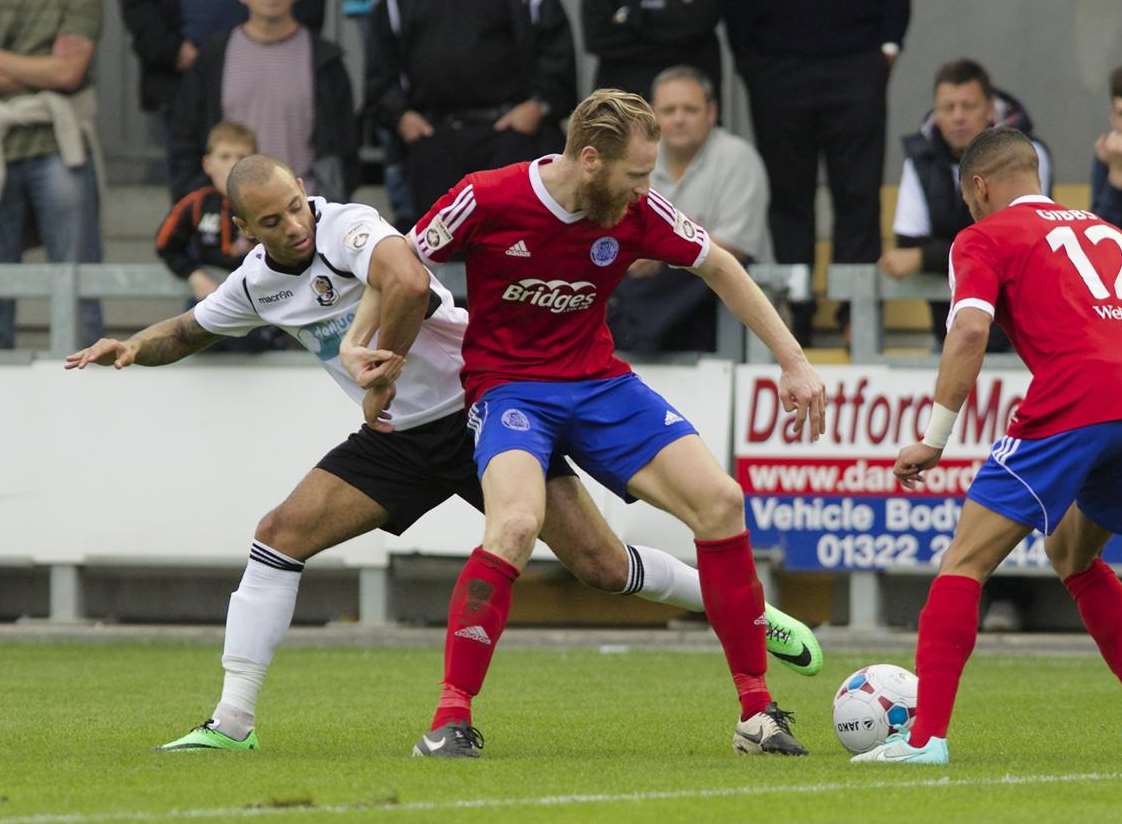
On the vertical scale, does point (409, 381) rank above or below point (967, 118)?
below

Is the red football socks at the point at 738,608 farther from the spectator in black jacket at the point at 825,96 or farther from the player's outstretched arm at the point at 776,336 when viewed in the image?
the spectator in black jacket at the point at 825,96

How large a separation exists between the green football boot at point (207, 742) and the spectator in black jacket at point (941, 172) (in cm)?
547

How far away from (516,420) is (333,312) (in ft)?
2.73

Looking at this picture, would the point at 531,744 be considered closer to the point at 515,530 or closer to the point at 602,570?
the point at 602,570

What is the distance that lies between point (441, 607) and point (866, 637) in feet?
8.08

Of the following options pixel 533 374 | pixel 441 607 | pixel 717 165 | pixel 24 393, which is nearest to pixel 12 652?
pixel 24 393

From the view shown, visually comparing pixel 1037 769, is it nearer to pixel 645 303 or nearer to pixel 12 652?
pixel 645 303

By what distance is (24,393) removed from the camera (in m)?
12.8

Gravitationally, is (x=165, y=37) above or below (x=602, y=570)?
above

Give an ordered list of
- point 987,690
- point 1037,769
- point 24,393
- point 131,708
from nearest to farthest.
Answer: point 1037,769, point 131,708, point 987,690, point 24,393

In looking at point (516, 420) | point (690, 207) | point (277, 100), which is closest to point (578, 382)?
point (516, 420)

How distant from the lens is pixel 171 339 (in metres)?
8.09

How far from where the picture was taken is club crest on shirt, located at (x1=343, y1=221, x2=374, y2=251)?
24.6 ft

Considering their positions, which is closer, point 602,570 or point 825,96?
point 602,570
